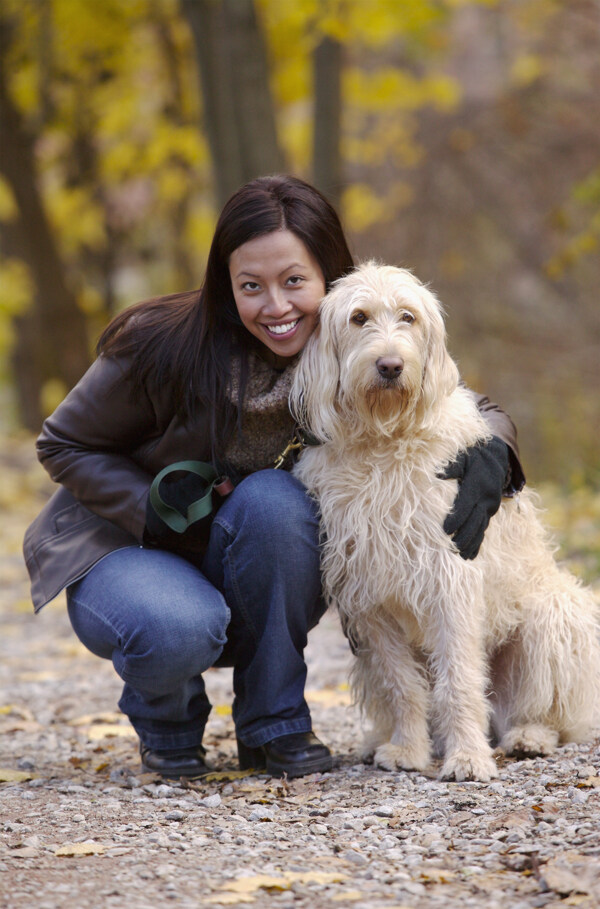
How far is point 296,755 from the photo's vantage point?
10.5ft

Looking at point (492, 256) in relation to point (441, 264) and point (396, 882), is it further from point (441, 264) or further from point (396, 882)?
point (396, 882)

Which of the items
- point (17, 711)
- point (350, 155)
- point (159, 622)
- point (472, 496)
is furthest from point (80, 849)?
point (350, 155)

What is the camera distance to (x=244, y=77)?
7785 mm

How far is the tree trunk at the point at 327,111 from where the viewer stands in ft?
28.2

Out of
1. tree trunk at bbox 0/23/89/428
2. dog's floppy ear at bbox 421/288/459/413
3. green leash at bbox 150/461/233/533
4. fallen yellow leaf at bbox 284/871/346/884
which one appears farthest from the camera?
tree trunk at bbox 0/23/89/428

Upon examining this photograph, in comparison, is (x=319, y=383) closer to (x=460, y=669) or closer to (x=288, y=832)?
(x=460, y=669)

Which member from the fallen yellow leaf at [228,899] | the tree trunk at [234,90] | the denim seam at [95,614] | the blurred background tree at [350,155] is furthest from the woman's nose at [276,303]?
the tree trunk at [234,90]

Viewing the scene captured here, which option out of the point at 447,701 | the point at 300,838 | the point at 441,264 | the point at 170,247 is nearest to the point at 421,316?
the point at 447,701

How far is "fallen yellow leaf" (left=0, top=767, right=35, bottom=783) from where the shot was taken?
3275 millimetres

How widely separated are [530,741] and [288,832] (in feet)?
3.18

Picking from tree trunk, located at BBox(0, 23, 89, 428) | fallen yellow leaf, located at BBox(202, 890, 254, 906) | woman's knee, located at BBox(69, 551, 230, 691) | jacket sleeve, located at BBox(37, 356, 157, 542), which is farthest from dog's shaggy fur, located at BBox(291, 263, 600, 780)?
tree trunk, located at BBox(0, 23, 89, 428)

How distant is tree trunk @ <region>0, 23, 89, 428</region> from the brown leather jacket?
333 inches

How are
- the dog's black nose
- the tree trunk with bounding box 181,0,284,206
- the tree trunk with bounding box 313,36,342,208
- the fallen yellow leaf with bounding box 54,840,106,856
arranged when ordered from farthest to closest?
the tree trunk with bounding box 313,36,342,208, the tree trunk with bounding box 181,0,284,206, the dog's black nose, the fallen yellow leaf with bounding box 54,840,106,856

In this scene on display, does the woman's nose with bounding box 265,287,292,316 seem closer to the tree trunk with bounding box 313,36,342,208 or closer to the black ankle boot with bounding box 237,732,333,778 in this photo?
the black ankle boot with bounding box 237,732,333,778
